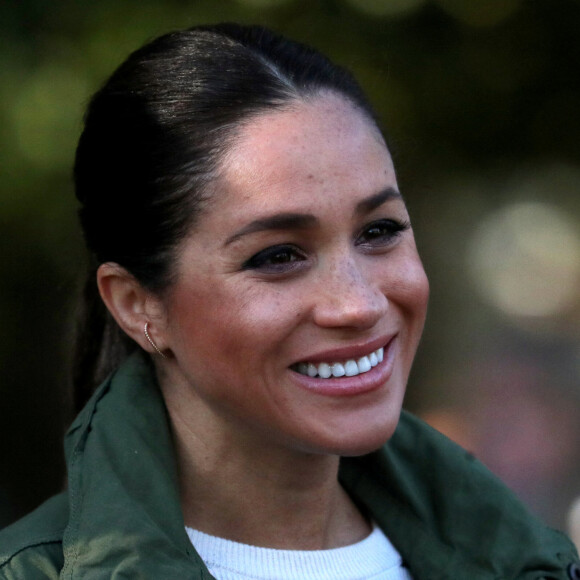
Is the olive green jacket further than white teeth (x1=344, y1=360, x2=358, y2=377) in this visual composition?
No

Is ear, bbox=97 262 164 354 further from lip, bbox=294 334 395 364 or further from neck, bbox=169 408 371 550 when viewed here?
lip, bbox=294 334 395 364

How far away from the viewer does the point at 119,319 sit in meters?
2.08

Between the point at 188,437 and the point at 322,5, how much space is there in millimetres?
1961

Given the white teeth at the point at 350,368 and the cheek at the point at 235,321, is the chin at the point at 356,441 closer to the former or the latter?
the white teeth at the point at 350,368

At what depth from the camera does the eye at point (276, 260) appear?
1.86m

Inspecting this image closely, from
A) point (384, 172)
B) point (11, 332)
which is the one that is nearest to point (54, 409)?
point (11, 332)

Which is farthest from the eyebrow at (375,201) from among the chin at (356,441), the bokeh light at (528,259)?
the bokeh light at (528,259)

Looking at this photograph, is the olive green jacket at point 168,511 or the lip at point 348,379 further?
the lip at point 348,379

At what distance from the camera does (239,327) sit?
1.83 metres

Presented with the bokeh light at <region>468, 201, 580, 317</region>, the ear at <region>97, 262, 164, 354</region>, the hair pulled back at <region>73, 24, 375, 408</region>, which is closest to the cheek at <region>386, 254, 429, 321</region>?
the hair pulled back at <region>73, 24, 375, 408</region>

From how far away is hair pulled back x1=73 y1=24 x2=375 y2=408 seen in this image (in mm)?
1934

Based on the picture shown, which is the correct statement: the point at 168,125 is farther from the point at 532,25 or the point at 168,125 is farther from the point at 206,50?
the point at 532,25

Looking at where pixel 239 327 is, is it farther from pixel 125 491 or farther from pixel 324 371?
pixel 125 491

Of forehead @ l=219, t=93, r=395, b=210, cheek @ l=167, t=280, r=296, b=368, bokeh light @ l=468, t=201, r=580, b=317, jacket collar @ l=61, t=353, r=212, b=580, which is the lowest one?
bokeh light @ l=468, t=201, r=580, b=317
